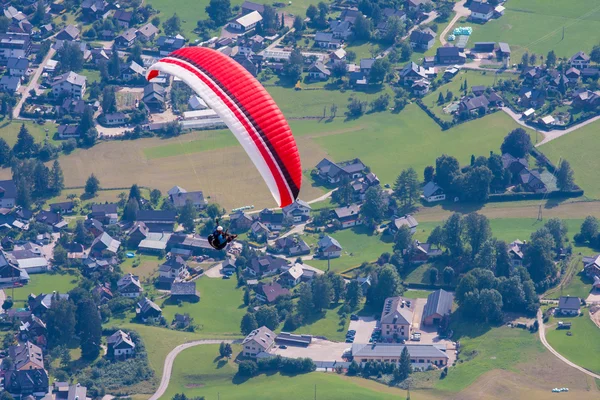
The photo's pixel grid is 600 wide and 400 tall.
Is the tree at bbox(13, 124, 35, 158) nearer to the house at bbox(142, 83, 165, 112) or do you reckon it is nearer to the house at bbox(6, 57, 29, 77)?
the house at bbox(142, 83, 165, 112)

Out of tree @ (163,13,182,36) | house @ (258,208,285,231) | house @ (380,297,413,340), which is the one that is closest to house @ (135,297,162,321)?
house @ (258,208,285,231)

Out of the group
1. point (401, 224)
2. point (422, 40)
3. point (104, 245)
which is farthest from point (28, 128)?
point (422, 40)

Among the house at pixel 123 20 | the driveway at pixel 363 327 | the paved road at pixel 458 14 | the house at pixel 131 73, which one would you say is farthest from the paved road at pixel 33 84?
the driveway at pixel 363 327

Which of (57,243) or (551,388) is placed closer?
(551,388)

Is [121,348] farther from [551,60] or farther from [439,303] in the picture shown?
[551,60]

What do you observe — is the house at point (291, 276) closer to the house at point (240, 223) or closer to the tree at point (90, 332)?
the house at point (240, 223)

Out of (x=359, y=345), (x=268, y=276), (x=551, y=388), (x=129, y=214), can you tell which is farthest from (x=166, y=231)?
(x=551, y=388)

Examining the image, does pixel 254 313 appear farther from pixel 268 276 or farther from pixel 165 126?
pixel 165 126
